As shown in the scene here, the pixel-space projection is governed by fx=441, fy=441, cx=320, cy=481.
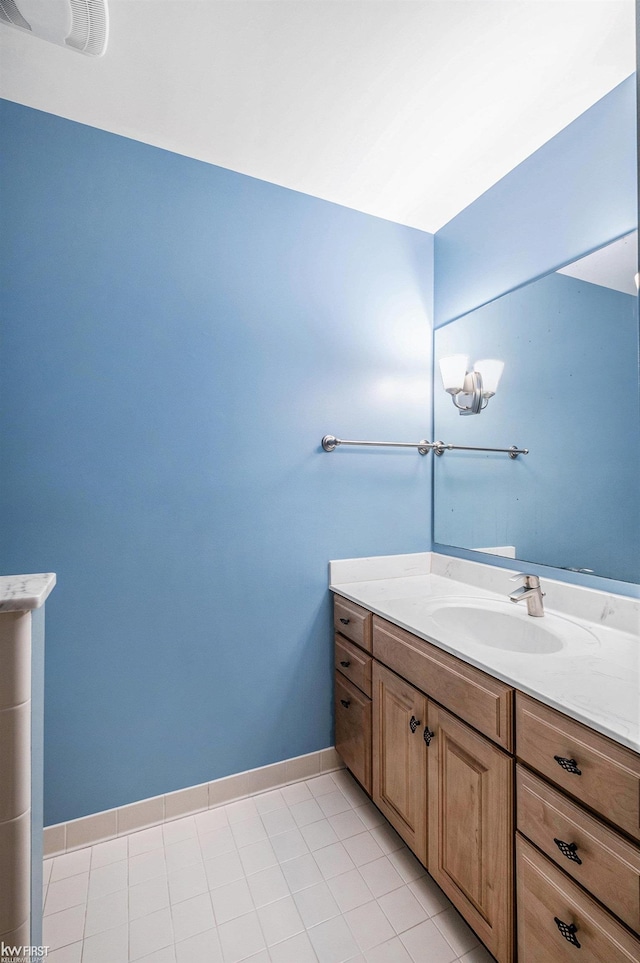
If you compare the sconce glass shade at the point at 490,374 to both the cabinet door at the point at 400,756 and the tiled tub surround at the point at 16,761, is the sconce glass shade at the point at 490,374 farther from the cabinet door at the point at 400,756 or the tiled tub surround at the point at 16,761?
the tiled tub surround at the point at 16,761

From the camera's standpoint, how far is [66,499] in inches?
58.7

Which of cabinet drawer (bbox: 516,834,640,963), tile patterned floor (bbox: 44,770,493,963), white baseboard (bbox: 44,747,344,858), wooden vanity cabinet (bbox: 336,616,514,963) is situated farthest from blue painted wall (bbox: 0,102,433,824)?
cabinet drawer (bbox: 516,834,640,963)

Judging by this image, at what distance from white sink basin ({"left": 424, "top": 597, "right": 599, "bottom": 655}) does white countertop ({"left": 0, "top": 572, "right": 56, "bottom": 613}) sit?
3.22 ft

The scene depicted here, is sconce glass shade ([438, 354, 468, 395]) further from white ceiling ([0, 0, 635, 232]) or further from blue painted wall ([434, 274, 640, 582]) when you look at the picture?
white ceiling ([0, 0, 635, 232])

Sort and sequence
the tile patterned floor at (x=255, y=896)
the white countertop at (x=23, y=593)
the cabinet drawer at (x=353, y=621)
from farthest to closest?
the cabinet drawer at (x=353, y=621), the tile patterned floor at (x=255, y=896), the white countertop at (x=23, y=593)

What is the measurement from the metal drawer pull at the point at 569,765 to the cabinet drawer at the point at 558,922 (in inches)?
8.4

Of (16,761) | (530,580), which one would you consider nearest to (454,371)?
(530,580)

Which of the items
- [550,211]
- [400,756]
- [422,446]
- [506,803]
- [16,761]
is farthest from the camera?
[422,446]

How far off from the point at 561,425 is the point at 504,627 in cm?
72

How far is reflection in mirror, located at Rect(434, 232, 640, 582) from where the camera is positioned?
4.33 ft

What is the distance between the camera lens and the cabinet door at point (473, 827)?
40.2 inches

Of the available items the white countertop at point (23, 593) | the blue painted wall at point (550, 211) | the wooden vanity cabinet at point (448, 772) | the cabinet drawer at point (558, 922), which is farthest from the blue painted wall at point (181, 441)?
the cabinet drawer at point (558, 922)

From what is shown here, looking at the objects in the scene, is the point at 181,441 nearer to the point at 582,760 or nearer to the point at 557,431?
the point at 557,431

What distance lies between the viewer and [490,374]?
1813 millimetres
